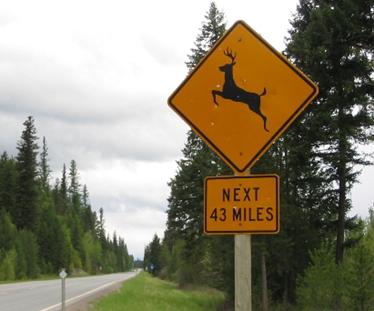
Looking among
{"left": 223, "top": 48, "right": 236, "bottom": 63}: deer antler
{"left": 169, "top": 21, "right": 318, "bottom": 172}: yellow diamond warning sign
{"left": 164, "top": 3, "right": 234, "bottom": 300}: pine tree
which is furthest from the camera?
{"left": 164, "top": 3, "right": 234, "bottom": 300}: pine tree

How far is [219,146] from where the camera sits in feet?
15.0

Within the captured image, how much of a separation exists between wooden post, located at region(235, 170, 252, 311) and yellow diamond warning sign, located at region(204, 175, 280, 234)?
0.27 feet

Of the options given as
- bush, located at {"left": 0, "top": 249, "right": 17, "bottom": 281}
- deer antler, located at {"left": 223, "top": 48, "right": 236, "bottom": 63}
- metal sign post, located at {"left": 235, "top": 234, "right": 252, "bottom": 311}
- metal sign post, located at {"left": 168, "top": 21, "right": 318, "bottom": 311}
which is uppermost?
deer antler, located at {"left": 223, "top": 48, "right": 236, "bottom": 63}

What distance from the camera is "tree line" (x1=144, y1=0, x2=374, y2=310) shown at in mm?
24203

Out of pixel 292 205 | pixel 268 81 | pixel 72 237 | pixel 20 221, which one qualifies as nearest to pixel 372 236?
pixel 292 205

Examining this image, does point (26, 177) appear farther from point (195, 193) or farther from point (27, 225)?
point (195, 193)

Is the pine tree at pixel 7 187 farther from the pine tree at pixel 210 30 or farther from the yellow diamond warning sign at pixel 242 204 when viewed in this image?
the yellow diamond warning sign at pixel 242 204

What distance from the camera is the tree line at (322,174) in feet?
79.4

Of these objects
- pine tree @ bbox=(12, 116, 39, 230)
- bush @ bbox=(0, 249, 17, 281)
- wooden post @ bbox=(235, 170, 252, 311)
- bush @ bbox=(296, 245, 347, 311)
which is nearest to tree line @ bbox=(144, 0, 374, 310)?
bush @ bbox=(296, 245, 347, 311)

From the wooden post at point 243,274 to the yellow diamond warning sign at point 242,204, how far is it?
0.08m

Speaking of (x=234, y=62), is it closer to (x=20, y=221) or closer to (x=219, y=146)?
(x=219, y=146)

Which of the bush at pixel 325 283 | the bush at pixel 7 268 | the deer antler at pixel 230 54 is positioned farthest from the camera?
the bush at pixel 7 268

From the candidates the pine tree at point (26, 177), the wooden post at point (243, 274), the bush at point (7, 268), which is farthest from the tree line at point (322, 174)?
the pine tree at point (26, 177)

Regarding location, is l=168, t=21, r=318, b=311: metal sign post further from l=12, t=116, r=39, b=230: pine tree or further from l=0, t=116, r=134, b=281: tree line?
l=12, t=116, r=39, b=230: pine tree
